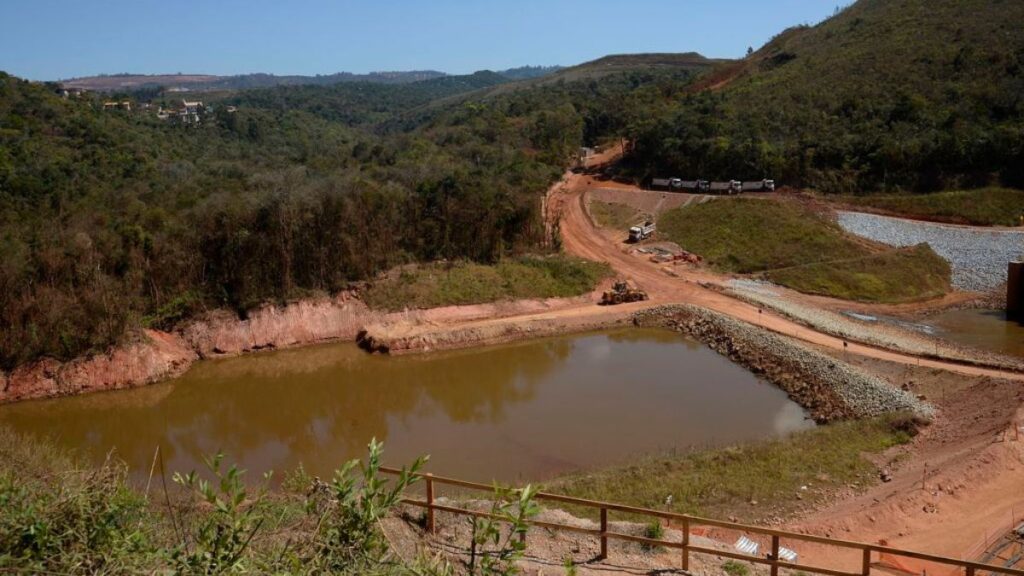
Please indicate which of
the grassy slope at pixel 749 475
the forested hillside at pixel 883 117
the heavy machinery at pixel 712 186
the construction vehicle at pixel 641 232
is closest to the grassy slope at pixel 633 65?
the forested hillside at pixel 883 117

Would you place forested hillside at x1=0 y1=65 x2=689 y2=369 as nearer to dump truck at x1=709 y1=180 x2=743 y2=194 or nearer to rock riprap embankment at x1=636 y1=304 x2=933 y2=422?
rock riprap embankment at x1=636 y1=304 x2=933 y2=422

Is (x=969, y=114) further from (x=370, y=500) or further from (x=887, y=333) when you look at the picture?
(x=370, y=500)

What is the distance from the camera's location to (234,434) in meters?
21.3

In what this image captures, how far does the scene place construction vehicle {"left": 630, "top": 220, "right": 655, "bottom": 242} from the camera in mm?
37469

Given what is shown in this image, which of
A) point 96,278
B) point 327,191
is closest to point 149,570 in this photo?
point 96,278

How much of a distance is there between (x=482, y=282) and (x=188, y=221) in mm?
11913

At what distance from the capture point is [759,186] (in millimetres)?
40719

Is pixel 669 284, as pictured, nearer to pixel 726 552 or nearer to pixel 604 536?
pixel 726 552

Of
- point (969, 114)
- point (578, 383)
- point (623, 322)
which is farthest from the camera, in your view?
point (969, 114)

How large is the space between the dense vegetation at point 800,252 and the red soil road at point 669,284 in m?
2.86

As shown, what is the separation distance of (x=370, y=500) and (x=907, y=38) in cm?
5856

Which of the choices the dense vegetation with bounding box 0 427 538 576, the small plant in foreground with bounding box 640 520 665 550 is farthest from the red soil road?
the dense vegetation with bounding box 0 427 538 576

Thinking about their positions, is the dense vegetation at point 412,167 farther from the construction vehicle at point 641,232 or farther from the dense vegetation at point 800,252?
the construction vehicle at point 641,232

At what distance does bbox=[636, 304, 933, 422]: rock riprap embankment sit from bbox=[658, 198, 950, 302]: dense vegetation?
590 cm
